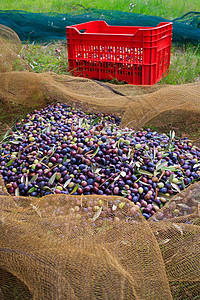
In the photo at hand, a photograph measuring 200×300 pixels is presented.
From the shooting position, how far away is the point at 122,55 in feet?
10.3

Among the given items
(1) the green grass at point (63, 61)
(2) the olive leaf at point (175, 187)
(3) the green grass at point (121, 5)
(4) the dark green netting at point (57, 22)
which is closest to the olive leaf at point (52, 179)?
(2) the olive leaf at point (175, 187)

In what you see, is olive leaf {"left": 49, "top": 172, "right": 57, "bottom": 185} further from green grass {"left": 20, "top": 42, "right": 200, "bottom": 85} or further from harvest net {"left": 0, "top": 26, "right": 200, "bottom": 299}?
green grass {"left": 20, "top": 42, "right": 200, "bottom": 85}

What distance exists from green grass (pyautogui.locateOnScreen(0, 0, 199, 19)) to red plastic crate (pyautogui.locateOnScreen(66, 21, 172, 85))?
4520 millimetres

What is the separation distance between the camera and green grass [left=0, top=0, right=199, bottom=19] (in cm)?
728

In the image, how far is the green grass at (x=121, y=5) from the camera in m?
7.28

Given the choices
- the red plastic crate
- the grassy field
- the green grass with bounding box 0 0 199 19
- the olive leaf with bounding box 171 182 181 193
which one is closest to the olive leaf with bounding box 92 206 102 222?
the olive leaf with bounding box 171 182 181 193

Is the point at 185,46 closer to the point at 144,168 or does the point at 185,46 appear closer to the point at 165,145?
the point at 165,145

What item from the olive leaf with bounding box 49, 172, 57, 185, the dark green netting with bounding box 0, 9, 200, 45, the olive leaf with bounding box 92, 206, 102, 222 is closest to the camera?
the olive leaf with bounding box 92, 206, 102, 222

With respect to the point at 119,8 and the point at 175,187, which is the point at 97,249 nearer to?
the point at 175,187

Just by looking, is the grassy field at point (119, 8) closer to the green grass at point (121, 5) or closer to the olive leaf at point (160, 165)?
the green grass at point (121, 5)

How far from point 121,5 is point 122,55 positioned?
526 cm

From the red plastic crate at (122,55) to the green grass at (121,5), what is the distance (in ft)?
14.8

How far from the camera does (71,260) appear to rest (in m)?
0.91

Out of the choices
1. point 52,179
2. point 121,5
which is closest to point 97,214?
point 52,179
